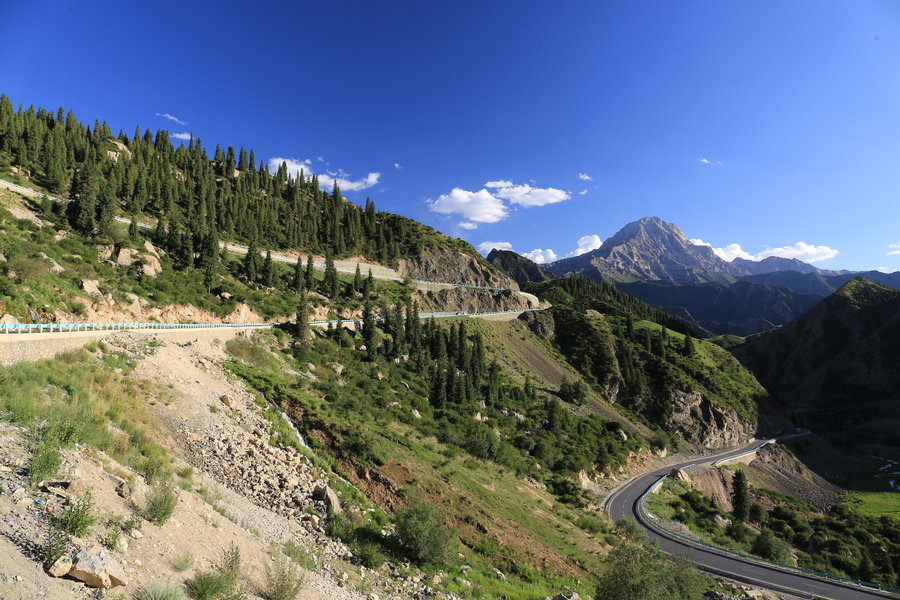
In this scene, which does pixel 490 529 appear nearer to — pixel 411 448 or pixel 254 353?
pixel 411 448

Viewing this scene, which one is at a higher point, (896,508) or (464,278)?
(464,278)

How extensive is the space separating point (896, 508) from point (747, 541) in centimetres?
4830

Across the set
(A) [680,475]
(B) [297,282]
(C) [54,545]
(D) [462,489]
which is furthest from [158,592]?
(A) [680,475]

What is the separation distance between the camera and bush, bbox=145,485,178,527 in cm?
1020

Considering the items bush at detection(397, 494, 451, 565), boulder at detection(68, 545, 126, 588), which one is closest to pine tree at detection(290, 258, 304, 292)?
bush at detection(397, 494, 451, 565)

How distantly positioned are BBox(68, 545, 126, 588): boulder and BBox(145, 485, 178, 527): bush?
271 cm

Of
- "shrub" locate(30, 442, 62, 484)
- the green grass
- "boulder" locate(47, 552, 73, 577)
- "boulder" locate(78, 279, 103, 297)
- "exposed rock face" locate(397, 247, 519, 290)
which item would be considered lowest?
the green grass

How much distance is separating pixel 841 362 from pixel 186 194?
236 meters

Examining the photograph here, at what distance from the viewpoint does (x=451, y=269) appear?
4899 inches

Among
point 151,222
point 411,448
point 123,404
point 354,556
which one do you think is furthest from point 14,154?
point 354,556

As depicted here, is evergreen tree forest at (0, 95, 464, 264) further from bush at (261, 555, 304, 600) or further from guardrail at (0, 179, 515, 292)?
bush at (261, 555, 304, 600)

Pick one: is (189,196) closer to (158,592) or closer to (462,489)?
(462,489)

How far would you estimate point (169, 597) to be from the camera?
722 centimetres

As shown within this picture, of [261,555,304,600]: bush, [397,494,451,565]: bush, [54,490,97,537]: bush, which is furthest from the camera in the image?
[397,494,451,565]: bush
